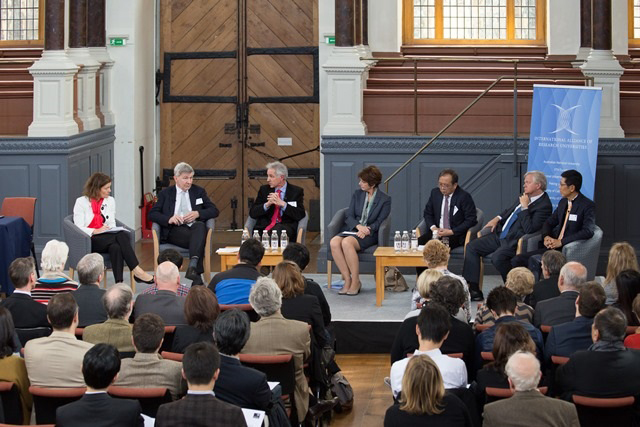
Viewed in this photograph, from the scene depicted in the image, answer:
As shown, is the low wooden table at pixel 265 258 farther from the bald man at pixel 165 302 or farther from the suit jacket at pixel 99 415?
the suit jacket at pixel 99 415

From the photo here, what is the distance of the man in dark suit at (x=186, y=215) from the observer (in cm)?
986

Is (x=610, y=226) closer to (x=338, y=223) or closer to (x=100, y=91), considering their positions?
(x=338, y=223)

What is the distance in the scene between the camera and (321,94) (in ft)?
42.6

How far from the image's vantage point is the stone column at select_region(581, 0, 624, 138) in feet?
36.2

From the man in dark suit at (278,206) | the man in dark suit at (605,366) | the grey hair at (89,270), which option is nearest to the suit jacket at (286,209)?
the man in dark suit at (278,206)

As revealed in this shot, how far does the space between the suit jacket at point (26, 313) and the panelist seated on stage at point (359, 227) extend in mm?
3558

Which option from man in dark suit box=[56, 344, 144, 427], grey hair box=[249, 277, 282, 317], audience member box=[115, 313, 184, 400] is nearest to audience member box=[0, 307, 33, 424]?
audience member box=[115, 313, 184, 400]

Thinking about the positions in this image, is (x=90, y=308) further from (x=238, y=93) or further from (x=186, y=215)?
(x=238, y=93)

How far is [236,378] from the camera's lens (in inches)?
→ 207

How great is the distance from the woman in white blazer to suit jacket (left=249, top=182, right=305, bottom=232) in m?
1.06

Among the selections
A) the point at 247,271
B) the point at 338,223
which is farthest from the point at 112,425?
the point at 338,223

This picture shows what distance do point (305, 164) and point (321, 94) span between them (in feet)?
2.90

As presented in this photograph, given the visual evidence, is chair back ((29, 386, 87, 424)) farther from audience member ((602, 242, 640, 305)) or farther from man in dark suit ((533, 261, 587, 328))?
audience member ((602, 242, 640, 305))

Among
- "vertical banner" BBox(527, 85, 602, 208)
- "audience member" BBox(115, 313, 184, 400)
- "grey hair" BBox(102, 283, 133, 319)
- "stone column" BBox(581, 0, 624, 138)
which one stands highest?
"stone column" BBox(581, 0, 624, 138)
